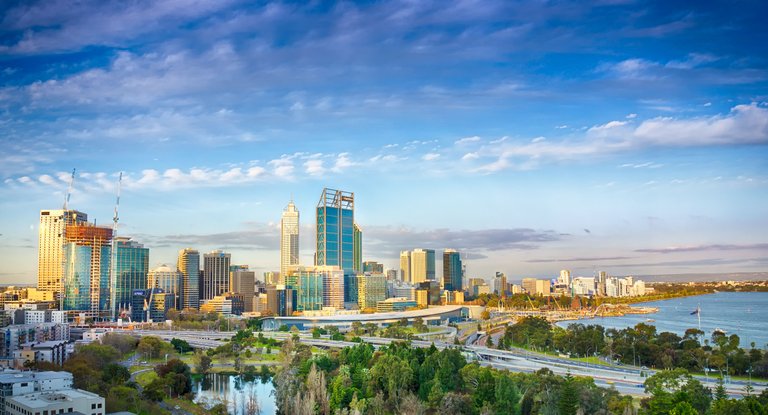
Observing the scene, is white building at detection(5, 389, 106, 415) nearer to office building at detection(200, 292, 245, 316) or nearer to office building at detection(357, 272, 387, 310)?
office building at detection(200, 292, 245, 316)

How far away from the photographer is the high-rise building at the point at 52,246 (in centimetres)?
5566

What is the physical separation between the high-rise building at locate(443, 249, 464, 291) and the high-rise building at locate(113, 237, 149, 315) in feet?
141

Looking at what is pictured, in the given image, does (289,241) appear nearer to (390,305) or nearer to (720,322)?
(390,305)

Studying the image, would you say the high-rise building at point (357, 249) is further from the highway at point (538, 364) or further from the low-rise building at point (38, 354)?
the low-rise building at point (38, 354)

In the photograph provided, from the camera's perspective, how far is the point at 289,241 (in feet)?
271

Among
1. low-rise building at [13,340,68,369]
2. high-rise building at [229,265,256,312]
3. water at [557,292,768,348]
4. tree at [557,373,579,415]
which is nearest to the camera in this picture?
tree at [557,373,579,415]

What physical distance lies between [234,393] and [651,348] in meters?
16.7

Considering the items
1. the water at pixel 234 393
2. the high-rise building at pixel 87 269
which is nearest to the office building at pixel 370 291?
the high-rise building at pixel 87 269

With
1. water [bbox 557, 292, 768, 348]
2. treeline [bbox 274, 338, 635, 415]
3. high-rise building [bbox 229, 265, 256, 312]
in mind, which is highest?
high-rise building [bbox 229, 265, 256, 312]

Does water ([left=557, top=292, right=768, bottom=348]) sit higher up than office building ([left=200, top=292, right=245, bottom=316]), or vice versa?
office building ([left=200, top=292, right=245, bottom=316])

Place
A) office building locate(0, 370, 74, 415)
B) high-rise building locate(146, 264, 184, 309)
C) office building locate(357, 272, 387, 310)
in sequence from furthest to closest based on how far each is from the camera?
office building locate(357, 272, 387, 310)
high-rise building locate(146, 264, 184, 309)
office building locate(0, 370, 74, 415)

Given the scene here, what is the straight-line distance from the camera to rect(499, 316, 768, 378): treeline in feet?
79.0

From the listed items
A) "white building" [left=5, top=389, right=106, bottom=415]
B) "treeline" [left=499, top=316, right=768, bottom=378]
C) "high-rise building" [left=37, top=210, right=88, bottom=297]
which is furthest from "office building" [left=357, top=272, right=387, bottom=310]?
"white building" [left=5, top=389, right=106, bottom=415]

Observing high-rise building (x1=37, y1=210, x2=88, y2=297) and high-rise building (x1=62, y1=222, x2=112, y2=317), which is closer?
high-rise building (x1=62, y1=222, x2=112, y2=317)
